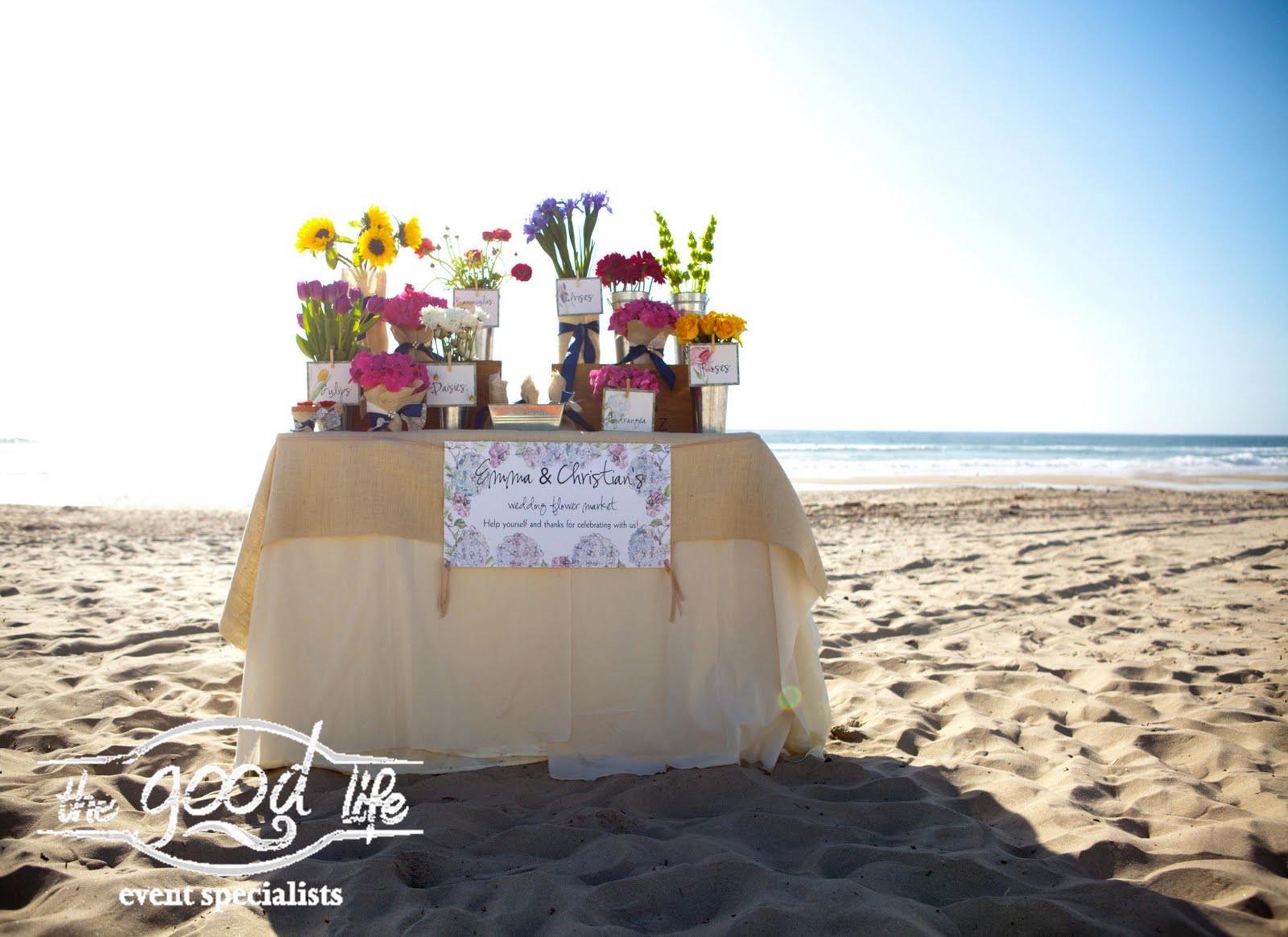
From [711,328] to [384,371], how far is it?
40.6 inches

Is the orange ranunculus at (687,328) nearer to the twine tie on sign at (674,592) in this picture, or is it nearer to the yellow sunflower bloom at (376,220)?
the twine tie on sign at (674,592)

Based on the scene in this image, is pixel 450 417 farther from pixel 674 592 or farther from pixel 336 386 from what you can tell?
pixel 674 592

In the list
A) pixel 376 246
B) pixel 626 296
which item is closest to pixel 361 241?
pixel 376 246

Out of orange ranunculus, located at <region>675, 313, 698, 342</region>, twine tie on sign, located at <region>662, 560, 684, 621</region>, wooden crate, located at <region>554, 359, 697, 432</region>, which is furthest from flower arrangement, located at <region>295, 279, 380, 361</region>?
twine tie on sign, located at <region>662, 560, 684, 621</region>

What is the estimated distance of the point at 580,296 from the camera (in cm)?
288

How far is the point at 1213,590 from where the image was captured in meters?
4.79

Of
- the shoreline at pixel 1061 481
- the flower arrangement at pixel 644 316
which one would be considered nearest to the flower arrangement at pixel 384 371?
the flower arrangement at pixel 644 316

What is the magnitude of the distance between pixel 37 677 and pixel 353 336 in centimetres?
196

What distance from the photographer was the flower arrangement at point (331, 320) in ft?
8.95

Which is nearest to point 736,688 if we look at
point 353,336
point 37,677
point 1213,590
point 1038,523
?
point 353,336

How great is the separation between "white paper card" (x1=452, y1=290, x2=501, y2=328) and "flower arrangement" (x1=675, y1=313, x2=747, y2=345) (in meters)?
0.67

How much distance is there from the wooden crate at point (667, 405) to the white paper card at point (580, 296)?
8.1 inches

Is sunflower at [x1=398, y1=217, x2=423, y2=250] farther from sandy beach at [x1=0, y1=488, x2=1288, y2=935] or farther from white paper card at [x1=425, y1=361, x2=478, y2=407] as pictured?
sandy beach at [x1=0, y1=488, x2=1288, y2=935]

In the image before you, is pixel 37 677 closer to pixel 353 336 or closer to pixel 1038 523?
pixel 353 336
